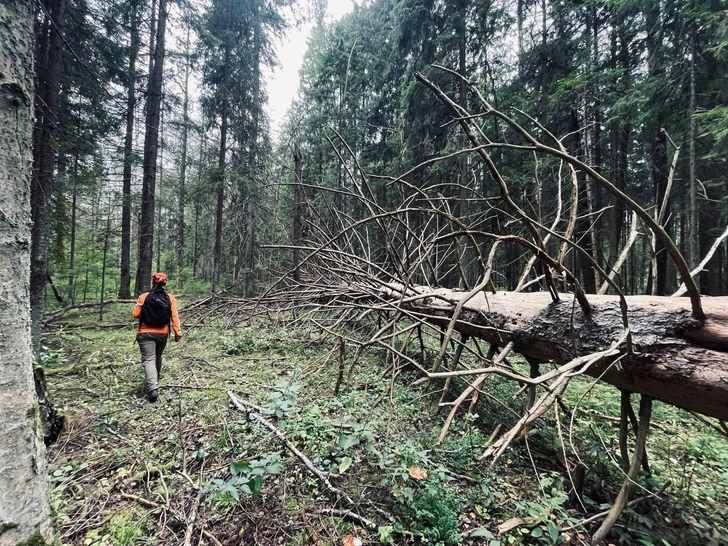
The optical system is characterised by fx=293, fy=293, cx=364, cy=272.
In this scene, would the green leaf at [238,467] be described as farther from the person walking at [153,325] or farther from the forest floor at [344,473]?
the person walking at [153,325]

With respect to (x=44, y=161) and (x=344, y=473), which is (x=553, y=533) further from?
(x=44, y=161)

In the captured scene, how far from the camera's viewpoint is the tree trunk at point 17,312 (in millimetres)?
1169

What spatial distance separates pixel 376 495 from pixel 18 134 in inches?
110

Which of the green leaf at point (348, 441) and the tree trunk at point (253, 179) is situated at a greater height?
the tree trunk at point (253, 179)

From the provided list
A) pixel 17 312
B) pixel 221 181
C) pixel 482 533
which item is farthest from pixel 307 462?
pixel 221 181

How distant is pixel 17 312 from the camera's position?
1278 mm

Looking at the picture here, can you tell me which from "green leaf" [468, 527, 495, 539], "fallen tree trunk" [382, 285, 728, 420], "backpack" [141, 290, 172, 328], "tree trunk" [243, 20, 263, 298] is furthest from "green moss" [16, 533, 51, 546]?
"tree trunk" [243, 20, 263, 298]

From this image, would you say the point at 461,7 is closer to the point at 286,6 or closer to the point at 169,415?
the point at 286,6

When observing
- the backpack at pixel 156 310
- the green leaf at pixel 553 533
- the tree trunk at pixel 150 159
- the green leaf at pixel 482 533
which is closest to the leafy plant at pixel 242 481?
the green leaf at pixel 482 533

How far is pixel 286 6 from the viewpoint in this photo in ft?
36.6

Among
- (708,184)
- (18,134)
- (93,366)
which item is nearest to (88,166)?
(93,366)

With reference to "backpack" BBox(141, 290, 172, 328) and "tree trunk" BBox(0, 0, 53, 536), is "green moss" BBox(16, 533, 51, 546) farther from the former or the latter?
"backpack" BBox(141, 290, 172, 328)

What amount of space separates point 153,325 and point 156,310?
0.20m

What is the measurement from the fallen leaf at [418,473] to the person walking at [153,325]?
322 centimetres
